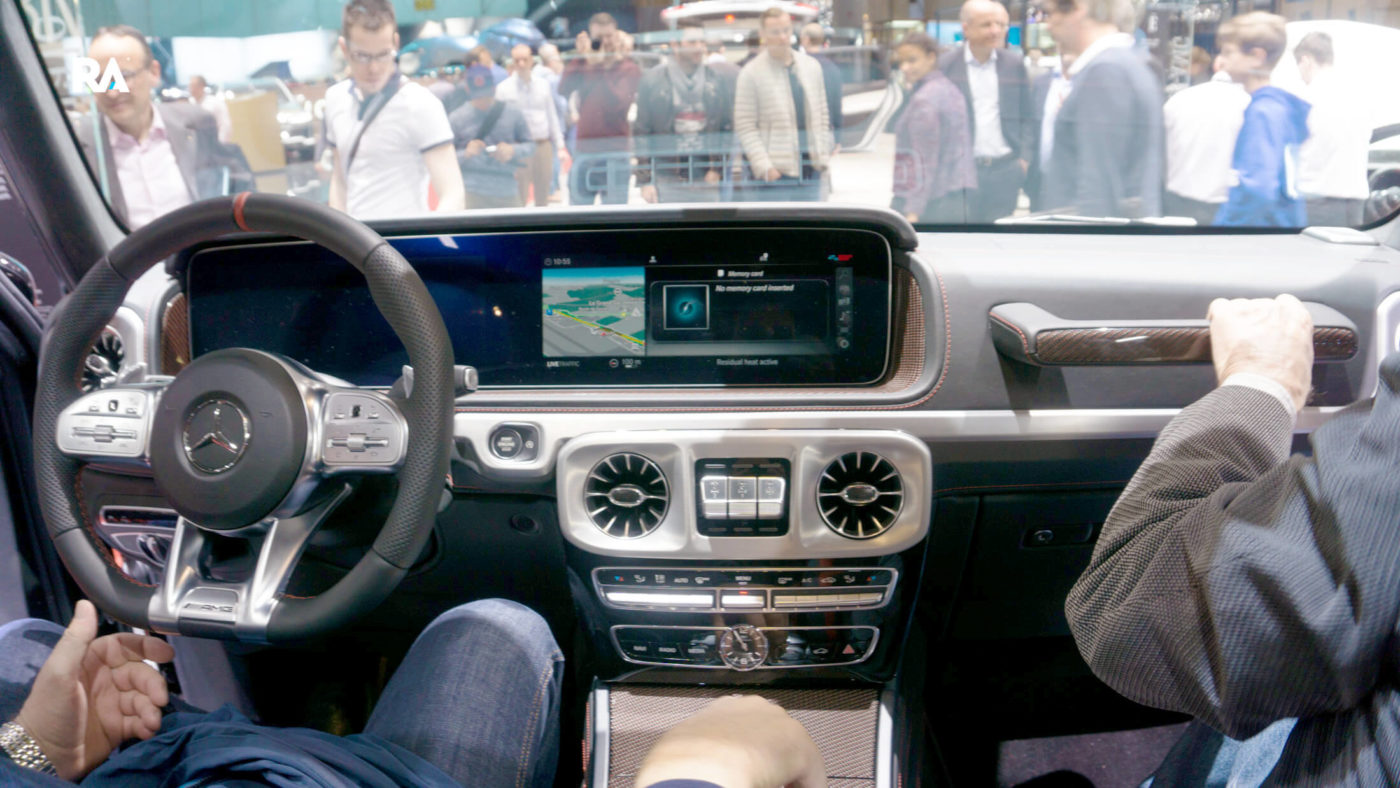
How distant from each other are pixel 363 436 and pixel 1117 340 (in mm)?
1246

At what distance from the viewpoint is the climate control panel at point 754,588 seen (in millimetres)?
1785

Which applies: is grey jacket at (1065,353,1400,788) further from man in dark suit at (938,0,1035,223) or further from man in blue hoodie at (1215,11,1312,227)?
man in dark suit at (938,0,1035,223)

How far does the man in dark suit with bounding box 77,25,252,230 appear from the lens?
2182mm

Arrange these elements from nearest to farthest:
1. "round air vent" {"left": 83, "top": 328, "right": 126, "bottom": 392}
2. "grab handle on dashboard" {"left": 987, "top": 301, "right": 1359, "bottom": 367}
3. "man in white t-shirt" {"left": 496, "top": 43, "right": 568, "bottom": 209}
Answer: "grab handle on dashboard" {"left": 987, "top": 301, "right": 1359, "bottom": 367}, "round air vent" {"left": 83, "top": 328, "right": 126, "bottom": 392}, "man in white t-shirt" {"left": 496, "top": 43, "right": 568, "bottom": 209}

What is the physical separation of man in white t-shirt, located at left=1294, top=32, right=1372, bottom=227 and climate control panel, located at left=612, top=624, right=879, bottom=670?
51.9 inches

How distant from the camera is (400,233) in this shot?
1791 mm

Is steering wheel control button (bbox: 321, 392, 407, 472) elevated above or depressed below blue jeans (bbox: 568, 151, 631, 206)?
below

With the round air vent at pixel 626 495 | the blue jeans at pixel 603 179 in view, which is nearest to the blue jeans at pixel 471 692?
the round air vent at pixel 626 495

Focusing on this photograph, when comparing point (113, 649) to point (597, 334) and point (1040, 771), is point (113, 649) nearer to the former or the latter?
point (597, 334)

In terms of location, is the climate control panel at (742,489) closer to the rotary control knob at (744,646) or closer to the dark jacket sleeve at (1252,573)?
the rotary control knob at (744,646)

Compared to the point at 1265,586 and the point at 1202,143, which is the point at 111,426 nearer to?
the point at 1265,586

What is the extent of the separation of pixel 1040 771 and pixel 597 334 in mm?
1504

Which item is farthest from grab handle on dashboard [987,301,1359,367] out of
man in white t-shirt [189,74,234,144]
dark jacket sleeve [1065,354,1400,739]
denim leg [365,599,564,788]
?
man in white t-shirt [189,74,234,144]

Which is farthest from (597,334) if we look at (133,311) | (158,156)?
(158,156)
